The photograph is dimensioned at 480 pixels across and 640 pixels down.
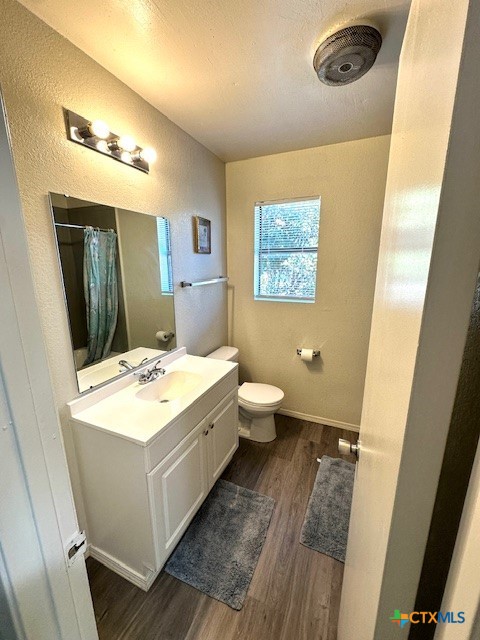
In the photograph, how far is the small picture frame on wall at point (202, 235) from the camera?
6.57ft

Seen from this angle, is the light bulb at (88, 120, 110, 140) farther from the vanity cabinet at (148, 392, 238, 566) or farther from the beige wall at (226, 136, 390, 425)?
the vanity cabinet at (148, 392, 238, 566)

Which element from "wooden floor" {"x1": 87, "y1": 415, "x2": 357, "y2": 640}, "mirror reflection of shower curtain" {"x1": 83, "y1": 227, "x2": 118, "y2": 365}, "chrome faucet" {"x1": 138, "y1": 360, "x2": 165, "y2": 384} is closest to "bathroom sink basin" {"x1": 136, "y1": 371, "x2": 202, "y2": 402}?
"chrome faucet" {"x1": 138, "y1": 360, "x2": 165, "y2": 384}

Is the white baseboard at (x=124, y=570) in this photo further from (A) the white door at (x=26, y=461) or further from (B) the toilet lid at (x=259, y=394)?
(B) the toilet lid at (x=259, y=394)

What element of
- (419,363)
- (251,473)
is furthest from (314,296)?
(419,363)

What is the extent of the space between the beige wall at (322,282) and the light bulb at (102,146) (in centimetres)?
131

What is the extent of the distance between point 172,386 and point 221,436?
18.5 inches

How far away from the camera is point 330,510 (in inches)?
62.4

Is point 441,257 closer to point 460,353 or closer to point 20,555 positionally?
point 460,353

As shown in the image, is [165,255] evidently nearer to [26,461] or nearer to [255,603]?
[26,461]

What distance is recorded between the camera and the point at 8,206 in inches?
17.6

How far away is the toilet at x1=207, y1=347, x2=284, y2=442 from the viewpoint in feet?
6.81

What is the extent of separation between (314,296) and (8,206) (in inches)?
84.8

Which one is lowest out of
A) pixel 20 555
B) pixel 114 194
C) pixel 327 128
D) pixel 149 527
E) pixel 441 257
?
pixel 149 527

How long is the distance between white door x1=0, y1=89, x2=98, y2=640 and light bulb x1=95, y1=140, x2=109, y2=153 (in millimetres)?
969
